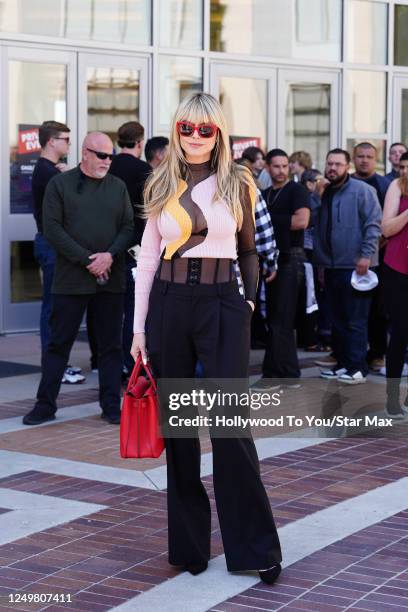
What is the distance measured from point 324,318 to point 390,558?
22.8 ft

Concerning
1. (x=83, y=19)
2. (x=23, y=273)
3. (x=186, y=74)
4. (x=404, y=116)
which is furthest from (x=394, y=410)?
(x=404, y=116)

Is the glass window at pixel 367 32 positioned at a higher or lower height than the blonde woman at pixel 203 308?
higher

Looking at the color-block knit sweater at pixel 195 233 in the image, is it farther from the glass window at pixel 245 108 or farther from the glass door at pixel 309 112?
the glass door at pixel 309 112

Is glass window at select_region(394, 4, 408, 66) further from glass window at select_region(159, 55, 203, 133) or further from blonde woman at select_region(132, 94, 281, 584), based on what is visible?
blonde woman at select_region(132, 94, 281, 584)

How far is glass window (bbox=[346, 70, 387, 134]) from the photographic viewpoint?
52.4ft

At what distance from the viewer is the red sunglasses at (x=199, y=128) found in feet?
15.8

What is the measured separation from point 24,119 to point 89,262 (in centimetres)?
500

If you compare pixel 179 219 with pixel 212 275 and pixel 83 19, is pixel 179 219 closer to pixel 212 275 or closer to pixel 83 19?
pixel 212 275

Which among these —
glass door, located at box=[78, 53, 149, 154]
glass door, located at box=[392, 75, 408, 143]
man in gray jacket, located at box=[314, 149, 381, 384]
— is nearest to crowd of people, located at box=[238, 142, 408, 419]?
man in gray jacket, located at box=[314, 149, 381, 384]

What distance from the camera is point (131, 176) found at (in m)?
9.36

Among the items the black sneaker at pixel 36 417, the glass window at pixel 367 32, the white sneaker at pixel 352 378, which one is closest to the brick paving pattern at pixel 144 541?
the black sneaker at pixel 36 417

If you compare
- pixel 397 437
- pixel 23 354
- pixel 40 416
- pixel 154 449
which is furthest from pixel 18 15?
pixel 154 449

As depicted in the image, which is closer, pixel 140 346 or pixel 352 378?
pixel 140 346

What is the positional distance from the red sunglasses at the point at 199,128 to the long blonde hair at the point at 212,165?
0.01m
